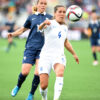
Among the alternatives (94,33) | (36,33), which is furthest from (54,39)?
(94,33)

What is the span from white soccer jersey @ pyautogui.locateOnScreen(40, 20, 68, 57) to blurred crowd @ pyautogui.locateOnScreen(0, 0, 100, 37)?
85.0ft

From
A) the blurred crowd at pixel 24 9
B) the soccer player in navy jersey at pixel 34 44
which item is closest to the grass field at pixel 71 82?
the soccer player in navy jersey at pixel 34 44

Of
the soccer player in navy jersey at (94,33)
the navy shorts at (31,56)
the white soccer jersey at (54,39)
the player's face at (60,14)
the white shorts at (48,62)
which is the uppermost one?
the player's face at (60,14)

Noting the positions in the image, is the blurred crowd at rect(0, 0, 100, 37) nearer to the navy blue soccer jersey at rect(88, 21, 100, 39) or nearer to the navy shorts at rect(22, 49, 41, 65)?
the navy blue soccer jersey at rect(88, 21, 100, 39)

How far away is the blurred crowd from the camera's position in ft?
110

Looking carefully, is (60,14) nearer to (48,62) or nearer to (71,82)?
(48,62)

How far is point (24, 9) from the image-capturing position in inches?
1387

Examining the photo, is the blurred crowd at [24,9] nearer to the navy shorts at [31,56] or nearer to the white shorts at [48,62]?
the navy shorts at [31,56]

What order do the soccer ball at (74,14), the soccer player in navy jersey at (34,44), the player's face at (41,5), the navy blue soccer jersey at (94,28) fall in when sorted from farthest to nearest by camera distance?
the navy blue soccer jersey at (94,28)
the soccer player in navy jersey at (34,44)
the player's face at (41,5)
the soccer ball at (74,14)

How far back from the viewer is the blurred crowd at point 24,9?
33562 mm

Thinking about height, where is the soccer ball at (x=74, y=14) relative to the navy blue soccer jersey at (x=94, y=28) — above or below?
above

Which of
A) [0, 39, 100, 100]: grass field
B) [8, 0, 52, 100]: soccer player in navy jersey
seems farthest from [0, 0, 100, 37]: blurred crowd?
[8, 0, 52, 100]: soccer player in navy jersey

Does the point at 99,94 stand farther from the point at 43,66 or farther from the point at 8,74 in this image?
the point at 8,74

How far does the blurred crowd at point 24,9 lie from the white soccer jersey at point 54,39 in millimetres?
25895
